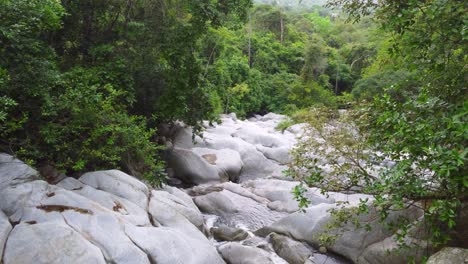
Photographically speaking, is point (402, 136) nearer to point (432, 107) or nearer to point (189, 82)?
point (432, 107)

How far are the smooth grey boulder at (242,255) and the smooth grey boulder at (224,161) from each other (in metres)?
6.12

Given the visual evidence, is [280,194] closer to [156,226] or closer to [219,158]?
[219,158]

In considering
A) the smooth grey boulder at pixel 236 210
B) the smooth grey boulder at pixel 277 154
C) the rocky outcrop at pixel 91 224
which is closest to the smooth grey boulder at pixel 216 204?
the smooth grey boulder at pixel 236 210

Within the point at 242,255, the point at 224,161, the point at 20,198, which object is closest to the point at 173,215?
the point at 242,255

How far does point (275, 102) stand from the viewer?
37312 mm

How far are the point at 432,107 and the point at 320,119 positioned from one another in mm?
3755

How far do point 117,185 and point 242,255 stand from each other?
2.89 metres

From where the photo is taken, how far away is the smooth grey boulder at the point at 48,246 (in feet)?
16.1

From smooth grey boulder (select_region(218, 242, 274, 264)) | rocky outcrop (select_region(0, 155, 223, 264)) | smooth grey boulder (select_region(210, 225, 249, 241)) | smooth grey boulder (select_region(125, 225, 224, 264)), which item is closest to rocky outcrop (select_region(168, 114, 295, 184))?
smooth grey boulder (select_region(210, 225, 249, 241))

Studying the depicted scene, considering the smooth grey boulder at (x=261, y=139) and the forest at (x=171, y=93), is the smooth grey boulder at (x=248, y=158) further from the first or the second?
the forest at (x=171, y=93)

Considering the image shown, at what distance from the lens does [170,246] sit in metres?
6.18

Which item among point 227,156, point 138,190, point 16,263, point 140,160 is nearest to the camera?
point 16,263

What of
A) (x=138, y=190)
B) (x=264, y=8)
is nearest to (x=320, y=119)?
(x=138, y=190)

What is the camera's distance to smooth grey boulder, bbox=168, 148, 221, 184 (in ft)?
43.1
